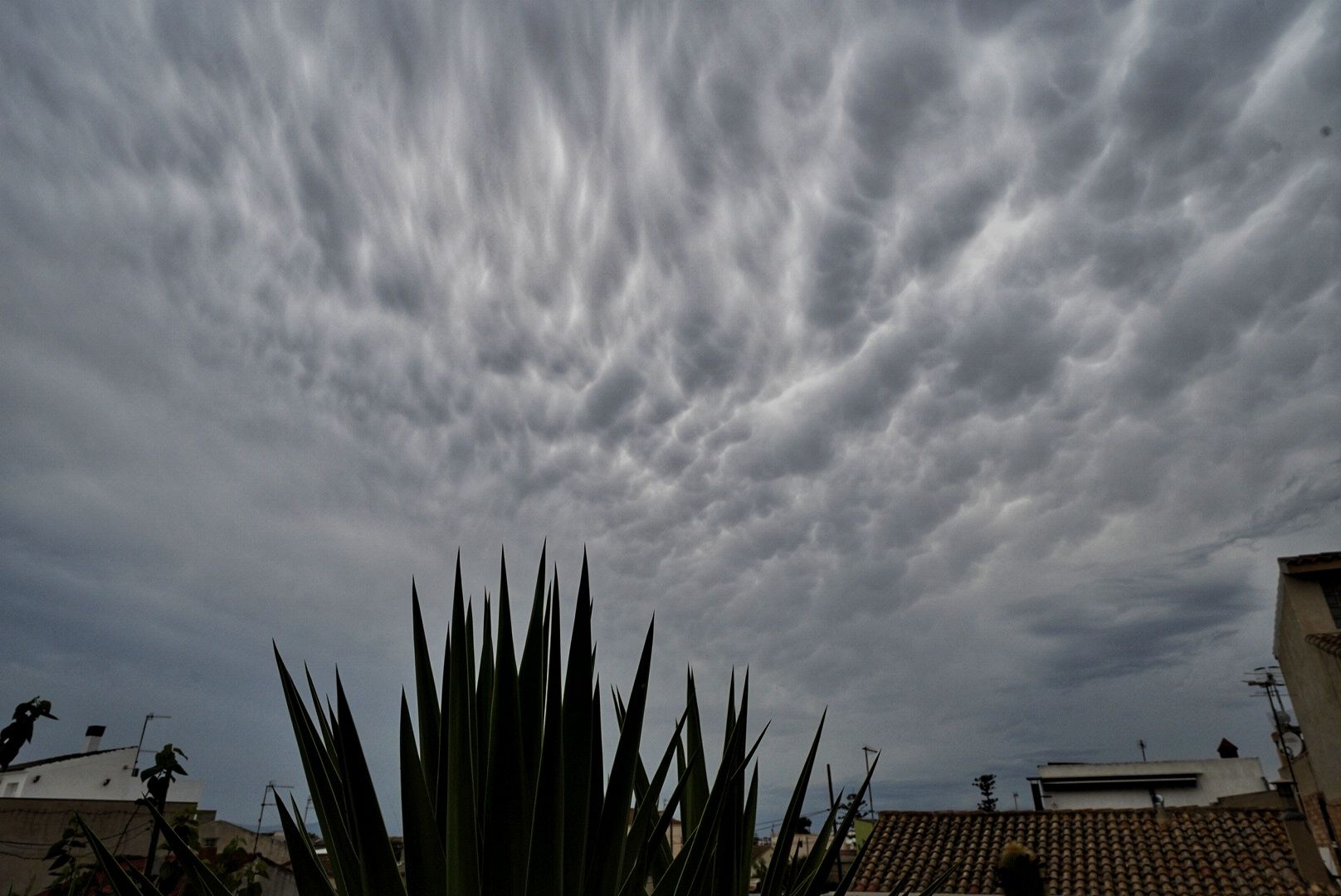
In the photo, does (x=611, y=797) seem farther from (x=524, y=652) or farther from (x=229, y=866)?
Answer: (x=229, y=866)

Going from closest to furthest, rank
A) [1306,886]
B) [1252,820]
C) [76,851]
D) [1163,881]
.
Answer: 1. [1306,886]
2. [1163,881]
3. [1252,820]
4. [76,851]

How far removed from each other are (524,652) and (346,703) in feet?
1.08

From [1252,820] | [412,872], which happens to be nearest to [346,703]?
[412,872]

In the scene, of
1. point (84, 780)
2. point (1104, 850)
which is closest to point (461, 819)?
point (1104, 850)

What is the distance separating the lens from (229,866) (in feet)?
17.3

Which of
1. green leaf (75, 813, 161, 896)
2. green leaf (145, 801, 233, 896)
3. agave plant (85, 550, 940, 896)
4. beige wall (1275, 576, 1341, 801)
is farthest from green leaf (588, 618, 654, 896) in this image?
beige wall (1275, 576, 1341, 801)

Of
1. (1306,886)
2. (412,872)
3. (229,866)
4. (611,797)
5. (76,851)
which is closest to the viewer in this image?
(412,872)

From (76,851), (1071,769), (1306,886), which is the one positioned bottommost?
(1306,886)

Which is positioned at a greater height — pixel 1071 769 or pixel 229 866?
pixel 1071 769

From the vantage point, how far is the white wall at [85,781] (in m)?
16.3

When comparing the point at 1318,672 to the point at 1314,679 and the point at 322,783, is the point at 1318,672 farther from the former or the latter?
the point at 322,783

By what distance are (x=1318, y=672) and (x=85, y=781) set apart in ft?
80.6

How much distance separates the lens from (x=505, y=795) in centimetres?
114

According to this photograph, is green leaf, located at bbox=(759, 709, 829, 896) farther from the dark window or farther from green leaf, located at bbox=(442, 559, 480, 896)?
the dark window
